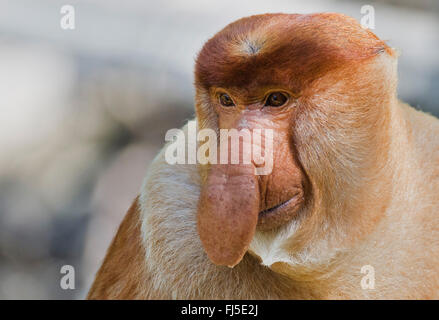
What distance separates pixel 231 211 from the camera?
1280 mm

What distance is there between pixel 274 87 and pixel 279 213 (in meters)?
0.32

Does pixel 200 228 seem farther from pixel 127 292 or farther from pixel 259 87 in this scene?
pixel 127 292

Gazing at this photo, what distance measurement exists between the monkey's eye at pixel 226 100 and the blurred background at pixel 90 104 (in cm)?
260

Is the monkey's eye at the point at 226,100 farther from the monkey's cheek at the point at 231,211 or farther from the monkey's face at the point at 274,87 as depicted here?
the monkey's cheek at the point at 231,211

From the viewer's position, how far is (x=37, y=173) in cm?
446

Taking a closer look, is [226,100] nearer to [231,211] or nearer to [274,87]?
[274,87]

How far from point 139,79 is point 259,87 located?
9.92ft

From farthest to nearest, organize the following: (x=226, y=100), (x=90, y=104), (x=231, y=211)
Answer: (x=90, y=104) < (x=226, y=100) < (x=231, y=211)

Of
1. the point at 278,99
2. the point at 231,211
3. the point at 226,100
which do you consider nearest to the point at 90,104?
the point at 226,100

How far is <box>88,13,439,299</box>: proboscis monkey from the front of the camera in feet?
4.56

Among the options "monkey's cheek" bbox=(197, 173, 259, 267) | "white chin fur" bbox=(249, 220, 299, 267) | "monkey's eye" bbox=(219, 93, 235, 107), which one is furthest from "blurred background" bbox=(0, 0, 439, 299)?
"monkey's cheek" bbox=(197, 173, 259, 267)

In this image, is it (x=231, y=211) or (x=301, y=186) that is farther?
(x=301, y=186)

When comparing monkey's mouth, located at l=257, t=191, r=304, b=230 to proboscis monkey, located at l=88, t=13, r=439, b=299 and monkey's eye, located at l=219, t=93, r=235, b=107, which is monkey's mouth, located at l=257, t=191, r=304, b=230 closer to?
proboscis monkey, located at l=88, t=13, r=439, b=299
